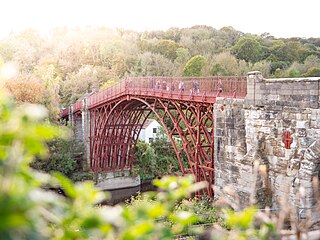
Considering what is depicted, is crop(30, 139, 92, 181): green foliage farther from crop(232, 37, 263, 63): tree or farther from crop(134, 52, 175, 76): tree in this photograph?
crop(232, 37, 263, 63): tree

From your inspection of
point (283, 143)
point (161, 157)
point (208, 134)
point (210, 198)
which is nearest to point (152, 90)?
point (208, 134)

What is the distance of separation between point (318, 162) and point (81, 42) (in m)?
51.8

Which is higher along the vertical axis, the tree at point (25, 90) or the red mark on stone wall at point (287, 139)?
the tree at point (25, 90)

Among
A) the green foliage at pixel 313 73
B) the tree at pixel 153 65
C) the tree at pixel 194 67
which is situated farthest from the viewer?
the tree at pixel 153 65

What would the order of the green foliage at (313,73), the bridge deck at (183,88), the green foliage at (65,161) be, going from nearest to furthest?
the bridge deck at (183,88) < the green foliage at (65,161) < the green foliage at (313,73)

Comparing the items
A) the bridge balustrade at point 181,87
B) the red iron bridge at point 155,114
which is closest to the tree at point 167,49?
the red iron bridge at point 155,114

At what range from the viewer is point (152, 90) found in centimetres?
2111

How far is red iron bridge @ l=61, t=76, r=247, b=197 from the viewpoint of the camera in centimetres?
1568

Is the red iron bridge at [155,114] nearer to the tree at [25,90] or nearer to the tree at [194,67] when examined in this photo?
the tree at [25,90]

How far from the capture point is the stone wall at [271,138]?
10.8 m

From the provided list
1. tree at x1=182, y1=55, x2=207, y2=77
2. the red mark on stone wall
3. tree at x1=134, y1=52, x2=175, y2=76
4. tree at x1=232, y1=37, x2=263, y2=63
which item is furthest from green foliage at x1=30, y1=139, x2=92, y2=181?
tree at x1=232, y1=37, x2=263, y2=63

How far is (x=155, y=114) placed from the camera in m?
25.7

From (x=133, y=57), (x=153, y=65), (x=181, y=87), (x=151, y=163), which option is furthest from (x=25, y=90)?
(x=133, y=57)

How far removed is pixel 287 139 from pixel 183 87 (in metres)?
6.99
